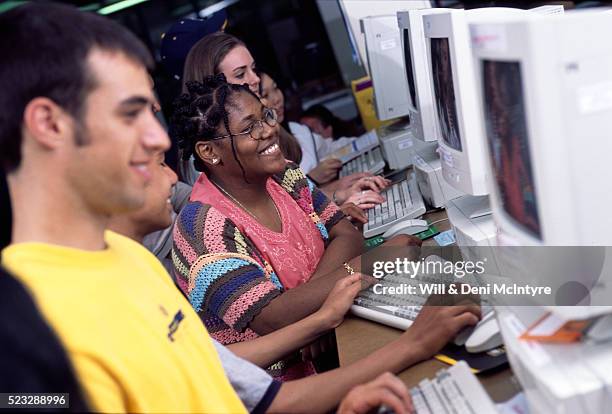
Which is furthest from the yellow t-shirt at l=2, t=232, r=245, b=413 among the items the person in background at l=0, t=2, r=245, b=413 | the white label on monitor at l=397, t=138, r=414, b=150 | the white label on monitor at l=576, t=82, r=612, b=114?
the white label on monitor at l=397, t=138, r=414, b=150

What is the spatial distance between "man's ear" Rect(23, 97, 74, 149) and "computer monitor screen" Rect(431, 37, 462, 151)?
3.66 ft

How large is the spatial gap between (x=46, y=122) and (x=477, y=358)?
34.1 inches

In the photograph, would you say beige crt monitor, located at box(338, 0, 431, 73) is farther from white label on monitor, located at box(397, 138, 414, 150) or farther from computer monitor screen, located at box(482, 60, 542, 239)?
computer monitor screen, located at box(482, 60, 542, 239)

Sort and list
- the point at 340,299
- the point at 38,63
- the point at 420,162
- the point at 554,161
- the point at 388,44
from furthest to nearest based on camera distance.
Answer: the point at 388,44
the point at 420,162
the point at 340,299
the point at 554,161
the point at 38,63

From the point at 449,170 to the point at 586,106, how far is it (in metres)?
0.88

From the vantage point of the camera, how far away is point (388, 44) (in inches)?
127

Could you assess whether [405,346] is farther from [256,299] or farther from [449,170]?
[449,170]

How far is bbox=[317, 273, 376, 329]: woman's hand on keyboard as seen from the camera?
69.7 inches

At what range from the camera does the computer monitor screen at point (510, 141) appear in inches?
45.1

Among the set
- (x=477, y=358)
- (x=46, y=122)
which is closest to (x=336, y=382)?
(x=477, y=358)

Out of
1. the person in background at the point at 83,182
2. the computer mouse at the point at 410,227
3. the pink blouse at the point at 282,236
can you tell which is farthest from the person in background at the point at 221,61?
the person in background at the point at 83,182

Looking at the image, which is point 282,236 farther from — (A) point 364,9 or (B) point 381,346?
(A) point 364,9

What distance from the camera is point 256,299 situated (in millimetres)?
1808

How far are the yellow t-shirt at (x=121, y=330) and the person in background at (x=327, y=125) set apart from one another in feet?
11.2
